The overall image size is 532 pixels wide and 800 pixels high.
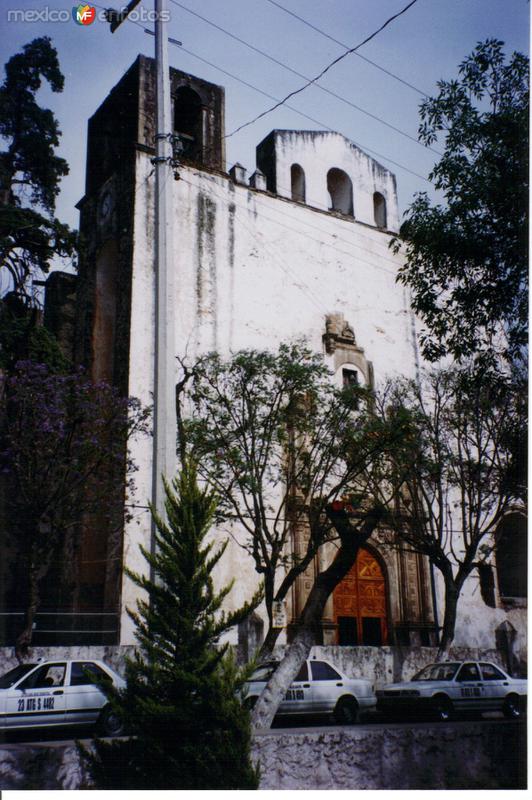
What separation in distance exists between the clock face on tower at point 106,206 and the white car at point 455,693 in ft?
34.8

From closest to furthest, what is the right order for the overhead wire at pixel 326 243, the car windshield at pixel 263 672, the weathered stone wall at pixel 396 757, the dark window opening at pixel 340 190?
the weathered stone wall at pixel 396 757
the car windshield at pixel 263 672
the overhead wire at pixel 326 243
the dark window opening at pixel 340 190

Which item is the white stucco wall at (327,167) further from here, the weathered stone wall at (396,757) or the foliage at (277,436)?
the weathered stone wall at (396,757)

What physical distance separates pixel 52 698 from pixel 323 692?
418cm

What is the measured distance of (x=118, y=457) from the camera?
12438mm

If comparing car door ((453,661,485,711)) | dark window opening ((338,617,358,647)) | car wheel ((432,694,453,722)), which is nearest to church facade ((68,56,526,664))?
dark window opening ((338,617,358,647))

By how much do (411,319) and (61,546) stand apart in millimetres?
9079

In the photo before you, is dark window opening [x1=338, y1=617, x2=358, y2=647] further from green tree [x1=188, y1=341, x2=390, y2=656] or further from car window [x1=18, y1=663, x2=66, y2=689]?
car window [x1=18, y1=663, x2=66, y2=689]

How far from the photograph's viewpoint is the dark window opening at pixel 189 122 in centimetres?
1719

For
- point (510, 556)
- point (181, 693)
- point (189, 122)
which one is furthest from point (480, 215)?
point (189, 122)

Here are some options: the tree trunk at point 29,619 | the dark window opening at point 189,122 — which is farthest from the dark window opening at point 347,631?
the dark window opening at point 189,122

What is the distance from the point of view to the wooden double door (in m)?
16.2

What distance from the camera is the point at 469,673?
12727 mm

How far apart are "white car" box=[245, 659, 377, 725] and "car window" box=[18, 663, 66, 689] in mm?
2779

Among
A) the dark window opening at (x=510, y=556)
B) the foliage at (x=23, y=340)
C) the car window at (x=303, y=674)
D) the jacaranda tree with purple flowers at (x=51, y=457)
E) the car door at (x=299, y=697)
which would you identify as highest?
the foliage at (x=23, y=340)
